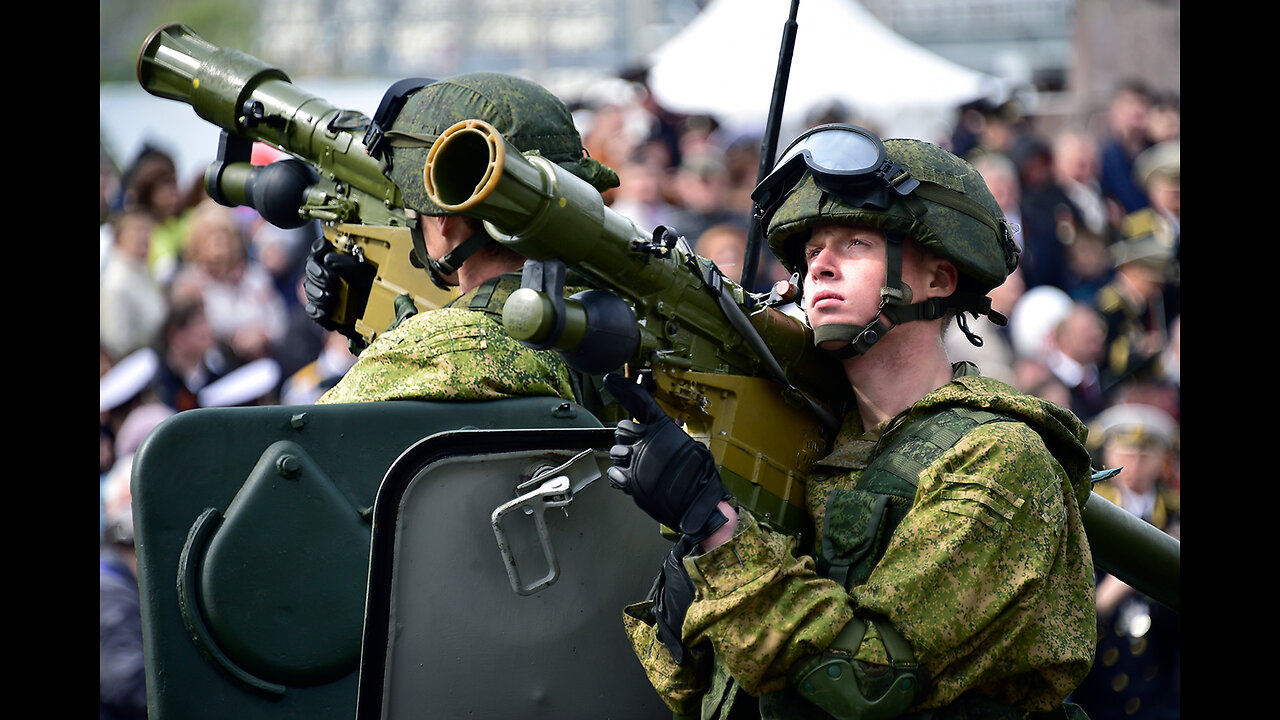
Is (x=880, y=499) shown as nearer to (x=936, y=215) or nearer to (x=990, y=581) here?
(x=990, y=581)

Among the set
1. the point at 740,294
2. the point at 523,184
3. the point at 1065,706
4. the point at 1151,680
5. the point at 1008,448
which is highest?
the point at 523,184

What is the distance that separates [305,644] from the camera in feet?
10.1

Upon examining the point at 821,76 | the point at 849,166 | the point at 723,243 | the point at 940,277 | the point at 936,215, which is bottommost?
the point at 723,243

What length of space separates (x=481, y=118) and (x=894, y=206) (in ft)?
4.44

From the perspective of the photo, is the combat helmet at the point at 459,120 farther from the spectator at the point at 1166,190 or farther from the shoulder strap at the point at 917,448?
the spectator at the point at 1166,190

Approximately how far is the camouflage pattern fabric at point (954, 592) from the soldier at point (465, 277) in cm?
93

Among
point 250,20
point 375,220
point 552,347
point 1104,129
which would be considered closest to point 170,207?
point 250,20

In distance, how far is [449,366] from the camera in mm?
3248

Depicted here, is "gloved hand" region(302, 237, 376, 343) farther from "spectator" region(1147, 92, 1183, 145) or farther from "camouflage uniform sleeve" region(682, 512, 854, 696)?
"spectator" region(1147, 92, 1183, 145)

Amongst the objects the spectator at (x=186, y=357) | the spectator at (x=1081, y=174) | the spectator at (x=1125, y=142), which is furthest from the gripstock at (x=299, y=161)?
the spectator at (x=1125, y=142)

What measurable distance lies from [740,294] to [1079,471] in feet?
2.81

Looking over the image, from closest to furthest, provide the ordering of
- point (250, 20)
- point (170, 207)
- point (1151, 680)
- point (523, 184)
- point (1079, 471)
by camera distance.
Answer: point (523, 184)
point (1079, 471)
point (1151, 680)
point (170, 207)
point (250, 20)

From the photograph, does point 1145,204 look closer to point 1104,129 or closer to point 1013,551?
point 1104,129

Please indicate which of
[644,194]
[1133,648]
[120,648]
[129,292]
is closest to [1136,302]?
[1133,648]
